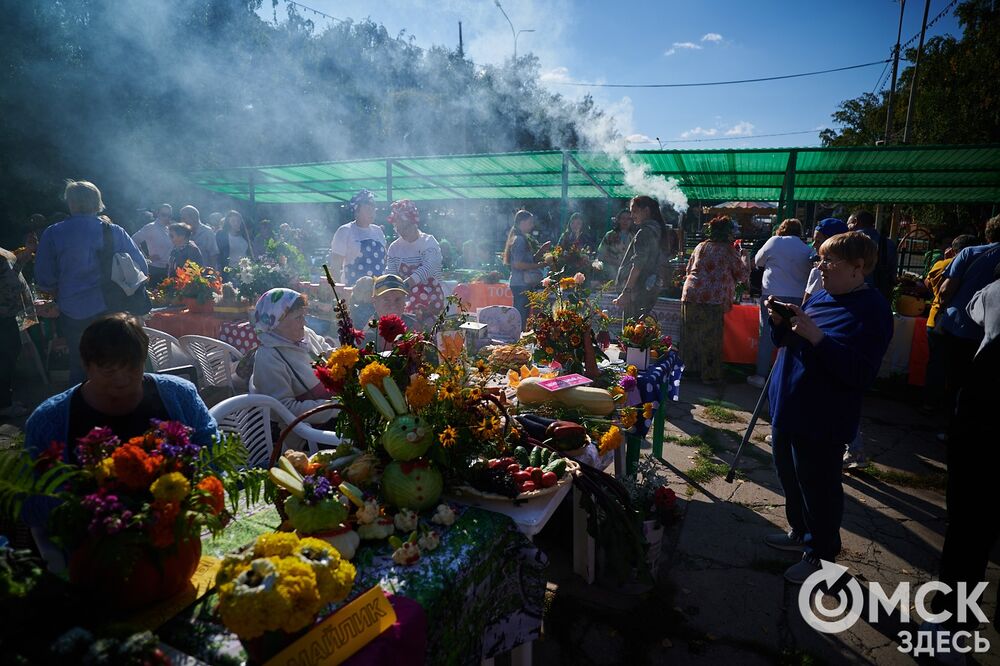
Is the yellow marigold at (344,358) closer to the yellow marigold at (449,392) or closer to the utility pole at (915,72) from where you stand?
the yellow marigold at (449,392)

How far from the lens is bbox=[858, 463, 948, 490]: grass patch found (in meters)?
4.35

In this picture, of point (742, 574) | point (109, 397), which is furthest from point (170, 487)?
point (742, 574)

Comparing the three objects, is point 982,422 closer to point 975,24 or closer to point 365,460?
point 365,460

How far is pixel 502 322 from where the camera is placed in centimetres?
610

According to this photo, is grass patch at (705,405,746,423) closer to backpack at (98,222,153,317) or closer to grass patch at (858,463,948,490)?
grass patch at (858,463,948,490)

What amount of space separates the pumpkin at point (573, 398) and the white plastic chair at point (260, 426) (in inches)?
43.5

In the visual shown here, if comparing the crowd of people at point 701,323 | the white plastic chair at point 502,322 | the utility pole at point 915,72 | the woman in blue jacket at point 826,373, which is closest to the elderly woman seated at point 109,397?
the crowd of people at point 701,323

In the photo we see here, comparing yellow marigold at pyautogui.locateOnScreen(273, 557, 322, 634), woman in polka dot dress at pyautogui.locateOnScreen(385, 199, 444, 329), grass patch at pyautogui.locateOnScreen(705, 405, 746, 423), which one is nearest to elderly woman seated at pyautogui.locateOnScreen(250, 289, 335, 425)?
woman in polka dot dress at pyautogui.locateOnScreen(385, 199, 444, 329)

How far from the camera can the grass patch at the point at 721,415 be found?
5.73 m

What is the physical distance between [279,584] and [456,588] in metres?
0.63

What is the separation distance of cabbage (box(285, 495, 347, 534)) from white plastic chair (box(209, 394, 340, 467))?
1359mm

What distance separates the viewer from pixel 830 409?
2758mm

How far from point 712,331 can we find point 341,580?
6.49 m

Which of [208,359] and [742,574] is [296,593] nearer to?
[742,574]
